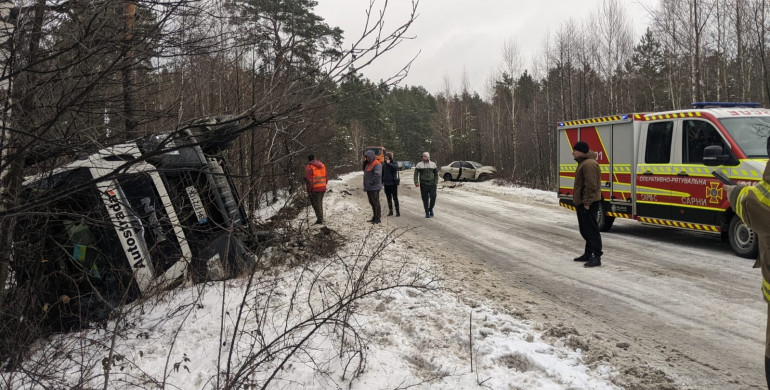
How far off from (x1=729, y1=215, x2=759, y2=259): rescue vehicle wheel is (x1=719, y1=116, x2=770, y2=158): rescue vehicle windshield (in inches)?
41.8

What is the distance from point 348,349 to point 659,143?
7.51 metres

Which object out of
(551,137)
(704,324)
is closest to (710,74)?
(551,137)

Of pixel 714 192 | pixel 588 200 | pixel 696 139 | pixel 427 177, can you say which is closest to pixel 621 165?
pixel 696 139

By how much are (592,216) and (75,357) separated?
6688 mm

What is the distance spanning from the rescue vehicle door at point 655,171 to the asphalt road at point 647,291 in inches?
24.5

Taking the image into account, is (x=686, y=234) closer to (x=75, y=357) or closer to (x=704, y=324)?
(x=704, y=324)

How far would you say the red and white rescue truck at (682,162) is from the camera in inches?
285

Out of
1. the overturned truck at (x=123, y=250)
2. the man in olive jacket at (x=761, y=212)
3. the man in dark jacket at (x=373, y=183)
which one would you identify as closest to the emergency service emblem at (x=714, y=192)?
the man in olive jacket at (x=761, y=212)

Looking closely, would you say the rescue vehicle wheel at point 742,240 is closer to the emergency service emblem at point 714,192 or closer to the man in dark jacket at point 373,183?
the emergency service emblem at point 714,192

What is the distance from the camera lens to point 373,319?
15.5 feet

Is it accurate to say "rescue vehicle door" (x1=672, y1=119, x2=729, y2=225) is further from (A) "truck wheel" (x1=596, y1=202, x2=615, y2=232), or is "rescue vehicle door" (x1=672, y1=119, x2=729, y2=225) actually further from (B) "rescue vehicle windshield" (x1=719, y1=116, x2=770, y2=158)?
(A) "truck wheel" (x1=596, y1=202, x2=615, y2=232)

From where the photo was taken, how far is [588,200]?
6.99 meters

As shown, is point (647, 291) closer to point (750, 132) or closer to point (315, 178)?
point (750, 132)

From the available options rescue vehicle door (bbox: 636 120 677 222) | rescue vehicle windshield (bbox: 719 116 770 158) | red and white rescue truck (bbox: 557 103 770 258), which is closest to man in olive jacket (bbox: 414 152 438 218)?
red and white rescue truck (bbox: 557 103 770 258)
